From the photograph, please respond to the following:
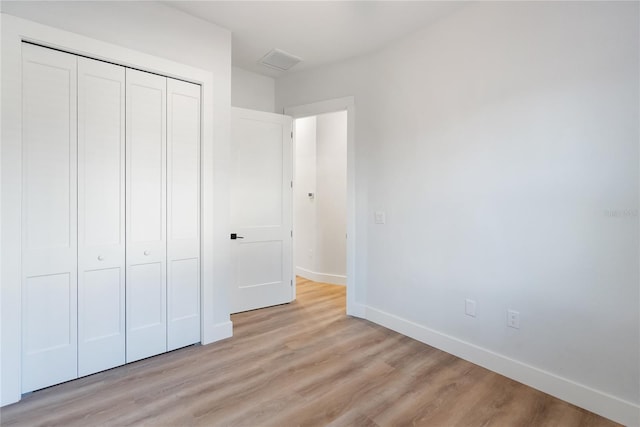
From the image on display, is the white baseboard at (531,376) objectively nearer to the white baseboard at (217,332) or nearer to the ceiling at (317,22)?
the white baseboard at (217,332)

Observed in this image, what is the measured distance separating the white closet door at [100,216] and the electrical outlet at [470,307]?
2667 mm

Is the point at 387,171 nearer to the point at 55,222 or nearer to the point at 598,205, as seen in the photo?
the point at 598,205

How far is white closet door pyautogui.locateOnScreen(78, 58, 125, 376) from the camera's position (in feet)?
7.06

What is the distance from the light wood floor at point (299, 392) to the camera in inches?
70.2

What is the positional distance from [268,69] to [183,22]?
127 centimetres

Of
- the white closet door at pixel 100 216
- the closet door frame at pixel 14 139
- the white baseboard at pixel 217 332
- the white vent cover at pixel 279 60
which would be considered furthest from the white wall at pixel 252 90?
the white baseboard at pixel 217 332

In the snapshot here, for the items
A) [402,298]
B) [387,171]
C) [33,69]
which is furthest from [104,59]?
[402,298]

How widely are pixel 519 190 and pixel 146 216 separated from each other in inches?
109

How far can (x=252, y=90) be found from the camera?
3.85 m

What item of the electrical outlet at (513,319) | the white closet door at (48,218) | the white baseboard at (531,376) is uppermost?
the white closet door at (48,218)

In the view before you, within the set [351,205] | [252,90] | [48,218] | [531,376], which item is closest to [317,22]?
[252,90]

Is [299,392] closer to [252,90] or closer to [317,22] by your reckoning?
[317,22]

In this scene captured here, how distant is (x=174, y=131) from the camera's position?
100 inches

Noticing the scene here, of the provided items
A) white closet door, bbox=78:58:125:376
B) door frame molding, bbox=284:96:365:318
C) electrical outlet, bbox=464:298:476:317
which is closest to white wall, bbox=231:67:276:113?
door frame molding, bbox=284:96:365:318
